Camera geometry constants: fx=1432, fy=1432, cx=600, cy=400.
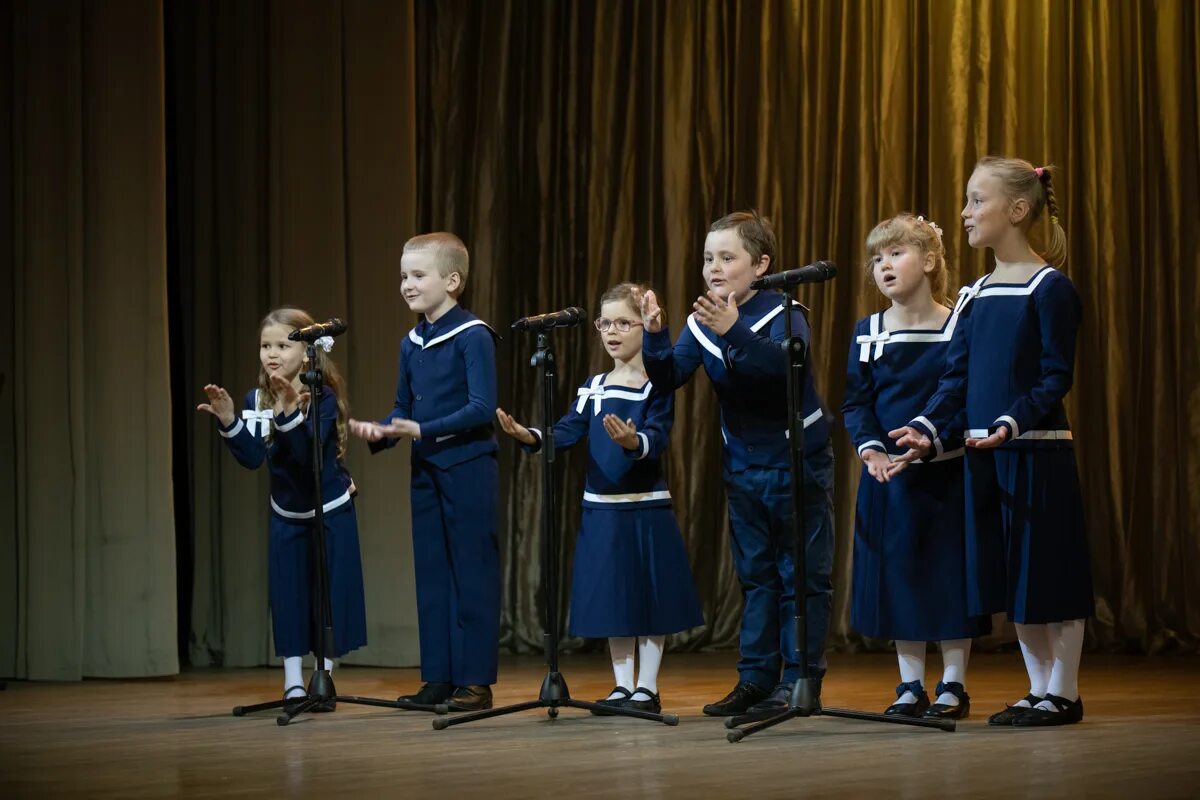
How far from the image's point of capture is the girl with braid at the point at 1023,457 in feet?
11.4

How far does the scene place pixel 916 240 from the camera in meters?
3.73

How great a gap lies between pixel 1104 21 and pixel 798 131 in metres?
1.28

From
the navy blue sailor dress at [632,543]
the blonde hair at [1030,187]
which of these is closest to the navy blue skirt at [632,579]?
the navy blue sailor dress at [632,543]

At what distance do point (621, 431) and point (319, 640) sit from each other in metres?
1.03

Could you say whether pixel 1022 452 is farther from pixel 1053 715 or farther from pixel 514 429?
pixel 514 429

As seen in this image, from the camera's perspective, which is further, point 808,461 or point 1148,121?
point 1148,121

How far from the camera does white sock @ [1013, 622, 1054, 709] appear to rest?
3.58 m

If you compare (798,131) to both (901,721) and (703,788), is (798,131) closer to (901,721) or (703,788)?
(901,721)

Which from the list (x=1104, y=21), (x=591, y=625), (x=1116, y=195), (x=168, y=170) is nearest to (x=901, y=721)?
(x=591, y=625)

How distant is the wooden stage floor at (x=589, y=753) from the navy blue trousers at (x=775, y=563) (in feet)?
0.71

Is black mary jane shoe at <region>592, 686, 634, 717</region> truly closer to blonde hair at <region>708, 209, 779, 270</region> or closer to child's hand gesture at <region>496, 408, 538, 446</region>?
child's hand gesture at <region>496, 408, 538, 446</region>

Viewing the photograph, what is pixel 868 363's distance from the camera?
379 cm

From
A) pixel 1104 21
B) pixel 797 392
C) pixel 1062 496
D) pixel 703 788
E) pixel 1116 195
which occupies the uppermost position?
pixel 1104 21

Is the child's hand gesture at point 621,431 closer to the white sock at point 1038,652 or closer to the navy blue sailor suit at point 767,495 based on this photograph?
the navy blue sailor suit at point 767,495
